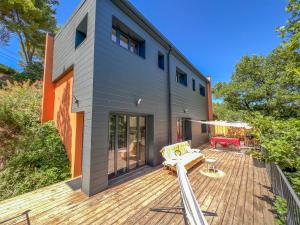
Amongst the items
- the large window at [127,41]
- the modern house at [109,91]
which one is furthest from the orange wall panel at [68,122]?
the large window at [127,41]

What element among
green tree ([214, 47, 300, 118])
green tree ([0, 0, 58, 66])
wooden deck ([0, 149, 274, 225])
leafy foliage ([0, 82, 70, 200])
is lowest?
wooden deck ([0, 149, 274, 225])

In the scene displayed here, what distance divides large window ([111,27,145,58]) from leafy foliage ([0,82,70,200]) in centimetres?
548

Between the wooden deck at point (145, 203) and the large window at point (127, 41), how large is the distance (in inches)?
224

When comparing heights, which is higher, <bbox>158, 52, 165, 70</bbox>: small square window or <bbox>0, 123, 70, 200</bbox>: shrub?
<bbox>158, 52, 165, 70</bbox>: small square window

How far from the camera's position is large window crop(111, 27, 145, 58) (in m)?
6.06

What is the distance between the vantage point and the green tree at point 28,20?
12.1 metres

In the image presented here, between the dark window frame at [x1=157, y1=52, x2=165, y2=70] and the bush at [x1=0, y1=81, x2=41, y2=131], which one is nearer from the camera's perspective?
the bush at [x1=0, y1=81, x2=41, y2=131]

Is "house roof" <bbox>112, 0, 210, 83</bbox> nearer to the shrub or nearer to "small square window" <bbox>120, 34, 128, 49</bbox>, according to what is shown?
"small square window" <bbox>120, 34, 128, 49</bbox>

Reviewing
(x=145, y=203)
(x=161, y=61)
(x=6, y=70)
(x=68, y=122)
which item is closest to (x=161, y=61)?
(x=161, y=61)

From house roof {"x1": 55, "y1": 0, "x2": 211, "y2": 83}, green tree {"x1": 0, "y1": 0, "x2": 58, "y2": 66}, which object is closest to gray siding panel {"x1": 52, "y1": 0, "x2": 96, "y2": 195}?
house roof {"x1": 55, "y1": 0, "x2": 211, "y2": 83}

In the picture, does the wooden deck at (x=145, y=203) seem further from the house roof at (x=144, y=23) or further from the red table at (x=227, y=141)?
the house roof at (x=144, y=23)

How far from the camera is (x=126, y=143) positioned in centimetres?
605

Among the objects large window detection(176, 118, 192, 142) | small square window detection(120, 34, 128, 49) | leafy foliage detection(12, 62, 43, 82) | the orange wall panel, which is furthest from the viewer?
leafy foliage detection(12, 62, 43, 82)

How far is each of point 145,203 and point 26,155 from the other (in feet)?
19.0
